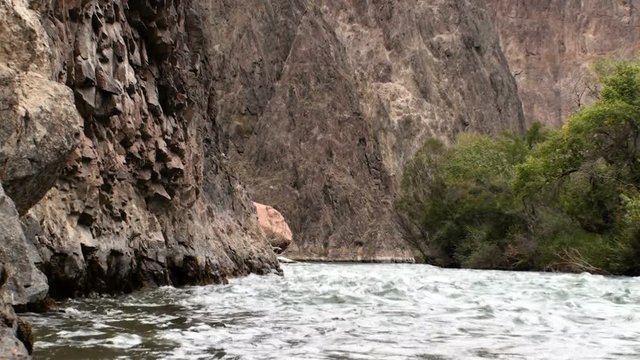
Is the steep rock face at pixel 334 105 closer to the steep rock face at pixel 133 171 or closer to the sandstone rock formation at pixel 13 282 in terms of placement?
the steep rock face at pixel 133 171

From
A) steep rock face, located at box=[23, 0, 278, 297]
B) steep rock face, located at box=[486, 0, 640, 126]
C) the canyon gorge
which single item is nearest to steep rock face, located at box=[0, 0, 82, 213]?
the canyon gorge

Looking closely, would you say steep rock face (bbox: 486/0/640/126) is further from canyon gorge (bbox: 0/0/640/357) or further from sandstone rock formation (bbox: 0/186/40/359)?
sandstone rock formation (bbox: 0/186/40/359)

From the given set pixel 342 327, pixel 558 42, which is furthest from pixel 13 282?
pixel 558 42

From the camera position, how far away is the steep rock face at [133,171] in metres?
14.4

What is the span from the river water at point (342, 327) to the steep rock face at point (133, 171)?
4.43ft

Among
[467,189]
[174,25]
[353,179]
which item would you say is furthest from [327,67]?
[174,25]

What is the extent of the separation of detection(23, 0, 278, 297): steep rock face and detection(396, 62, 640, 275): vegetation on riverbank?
13615 millimetres

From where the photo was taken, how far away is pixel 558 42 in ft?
437

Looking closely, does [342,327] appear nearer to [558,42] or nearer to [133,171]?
[133,171]

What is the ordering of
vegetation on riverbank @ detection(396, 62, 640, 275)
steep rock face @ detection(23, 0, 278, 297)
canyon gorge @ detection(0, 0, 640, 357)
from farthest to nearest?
vegetation on riverbank @ detection(396, 62, 640, 275)
steep rock face @ detection(23, 0, 278, 297)
canyon gorge @ detection(0, 0, 640, 357)

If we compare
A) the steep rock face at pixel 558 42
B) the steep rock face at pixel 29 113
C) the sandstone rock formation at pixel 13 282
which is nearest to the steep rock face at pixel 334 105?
the steep rock face at pixel 558 42

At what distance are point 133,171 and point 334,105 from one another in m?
67.6

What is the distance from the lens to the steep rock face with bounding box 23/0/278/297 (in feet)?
47.3

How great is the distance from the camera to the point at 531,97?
133 m
